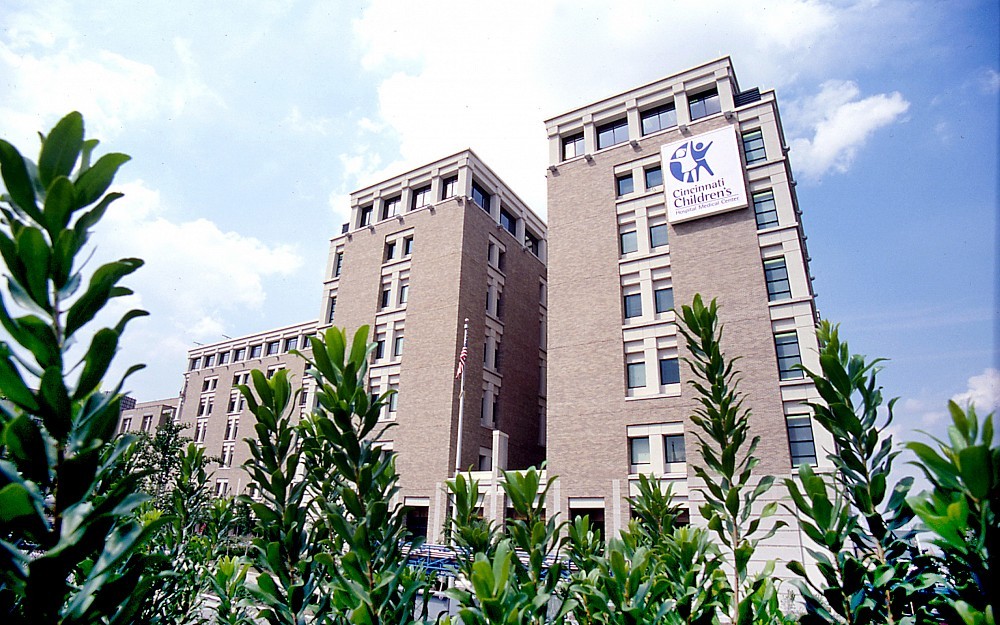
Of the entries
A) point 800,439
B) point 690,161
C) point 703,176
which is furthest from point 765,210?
point 800,439

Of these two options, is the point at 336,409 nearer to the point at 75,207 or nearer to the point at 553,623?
the point at 75,207

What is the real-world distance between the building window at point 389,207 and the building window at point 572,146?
12.7 meters

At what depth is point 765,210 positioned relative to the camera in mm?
24344

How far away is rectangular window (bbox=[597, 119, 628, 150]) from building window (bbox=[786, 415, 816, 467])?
55.8 feet

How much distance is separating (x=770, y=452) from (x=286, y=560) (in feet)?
70.0

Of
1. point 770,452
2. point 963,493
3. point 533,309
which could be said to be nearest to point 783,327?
point 770,452

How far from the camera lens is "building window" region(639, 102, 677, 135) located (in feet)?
92.0

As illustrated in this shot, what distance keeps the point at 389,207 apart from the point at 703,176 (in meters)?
21.6

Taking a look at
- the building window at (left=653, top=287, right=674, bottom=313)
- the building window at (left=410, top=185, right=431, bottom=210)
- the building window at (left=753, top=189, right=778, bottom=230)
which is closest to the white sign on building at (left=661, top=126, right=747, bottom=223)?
the building window at (left=753, top=189, right=778, bottom=230)

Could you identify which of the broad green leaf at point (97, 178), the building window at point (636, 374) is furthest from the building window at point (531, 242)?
the broad green leaf at point (97, 178)

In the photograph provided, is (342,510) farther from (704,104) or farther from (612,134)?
(612,134)

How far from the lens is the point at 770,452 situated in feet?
67.7

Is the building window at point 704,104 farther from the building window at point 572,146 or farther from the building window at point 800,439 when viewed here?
the building window at point 800,439

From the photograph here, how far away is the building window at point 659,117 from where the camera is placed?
1104 inches
